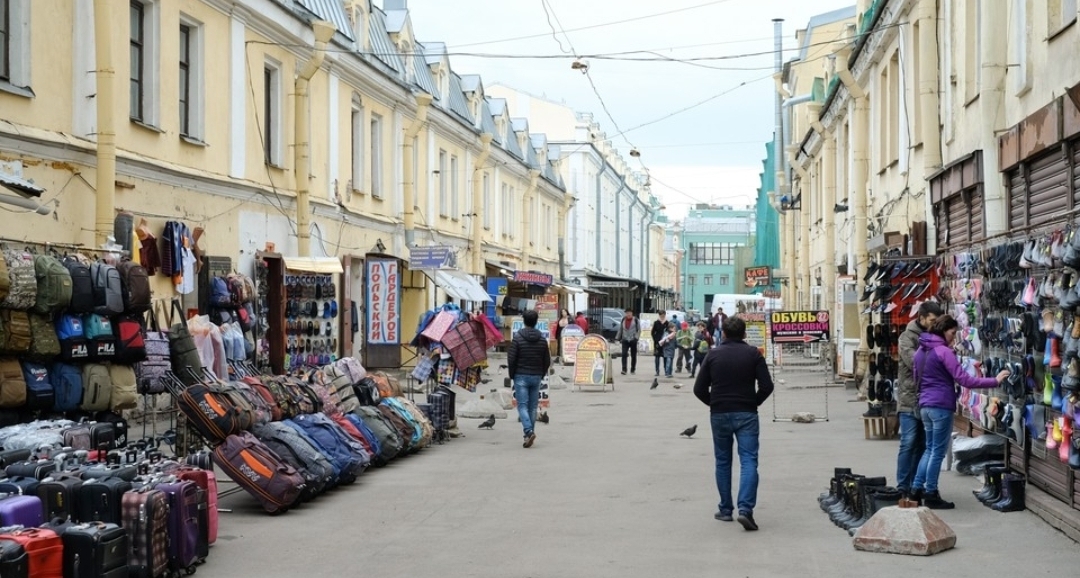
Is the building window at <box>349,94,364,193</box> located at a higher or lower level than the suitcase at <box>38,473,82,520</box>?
higher

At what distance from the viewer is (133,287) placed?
12.5 metres

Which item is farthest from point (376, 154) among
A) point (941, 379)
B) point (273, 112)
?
point (941, 379)

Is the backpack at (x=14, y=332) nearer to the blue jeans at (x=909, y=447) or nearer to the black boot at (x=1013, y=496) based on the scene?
the blue jeans at (x=909, y=447)

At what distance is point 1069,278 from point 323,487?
644cm

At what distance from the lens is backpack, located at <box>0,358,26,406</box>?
36.8ft

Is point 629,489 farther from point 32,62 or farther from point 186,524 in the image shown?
point 32,62

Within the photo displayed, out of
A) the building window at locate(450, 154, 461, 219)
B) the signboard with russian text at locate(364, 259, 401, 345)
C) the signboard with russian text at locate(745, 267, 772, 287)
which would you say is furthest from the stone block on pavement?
the signboard with russian text at locate(745, 267, 772, 287)

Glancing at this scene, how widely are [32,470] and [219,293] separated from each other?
1035 centimetres

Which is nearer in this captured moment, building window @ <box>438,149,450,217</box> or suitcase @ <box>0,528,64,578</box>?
suitcase @ <box>0,528,64,578</box>

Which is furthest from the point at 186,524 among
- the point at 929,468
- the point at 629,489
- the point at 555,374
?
the point at 555,374

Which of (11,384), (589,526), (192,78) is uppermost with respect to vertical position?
(192,78)

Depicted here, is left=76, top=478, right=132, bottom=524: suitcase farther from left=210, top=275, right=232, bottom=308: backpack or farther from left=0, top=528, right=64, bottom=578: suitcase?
left=210, top=275, right=232, bottom=308: backpack

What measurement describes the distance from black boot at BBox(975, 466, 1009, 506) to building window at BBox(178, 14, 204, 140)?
41.1 ft

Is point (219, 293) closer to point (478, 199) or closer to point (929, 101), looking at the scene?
point (929, 101)
